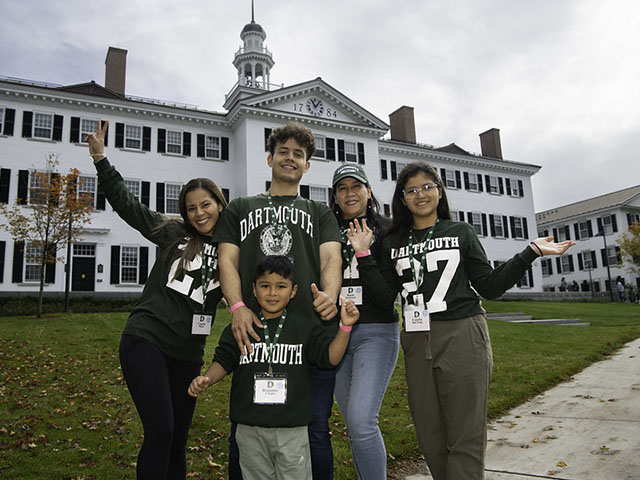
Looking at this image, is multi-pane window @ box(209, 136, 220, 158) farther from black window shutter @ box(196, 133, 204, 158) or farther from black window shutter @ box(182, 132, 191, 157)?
black window shutter @ box(182, 132, 191, 157)

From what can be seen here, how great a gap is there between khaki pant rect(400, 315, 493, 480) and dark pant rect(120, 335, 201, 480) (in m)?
1.69

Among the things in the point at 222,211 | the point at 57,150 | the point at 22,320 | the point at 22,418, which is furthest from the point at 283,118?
the point at 222,211

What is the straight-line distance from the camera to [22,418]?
669 centimetres

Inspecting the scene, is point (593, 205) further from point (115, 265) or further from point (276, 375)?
point (276, 375)

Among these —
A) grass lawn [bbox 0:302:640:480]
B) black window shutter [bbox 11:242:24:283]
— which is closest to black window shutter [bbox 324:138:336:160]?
black window shutter [bbox 11:242:24:283]

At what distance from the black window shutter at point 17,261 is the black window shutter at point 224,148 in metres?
12.3

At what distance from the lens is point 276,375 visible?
302 cm

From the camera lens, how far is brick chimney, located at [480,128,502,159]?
43.6 m

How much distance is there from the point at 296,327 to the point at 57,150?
91.8 ft

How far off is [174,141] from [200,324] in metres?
28.3

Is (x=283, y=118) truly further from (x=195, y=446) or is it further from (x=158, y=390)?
(x=158, y=390)

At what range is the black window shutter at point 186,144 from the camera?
29781 mm

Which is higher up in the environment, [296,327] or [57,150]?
[57,150]

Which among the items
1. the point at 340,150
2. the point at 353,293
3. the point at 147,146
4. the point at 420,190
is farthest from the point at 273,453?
the point at 340,150
